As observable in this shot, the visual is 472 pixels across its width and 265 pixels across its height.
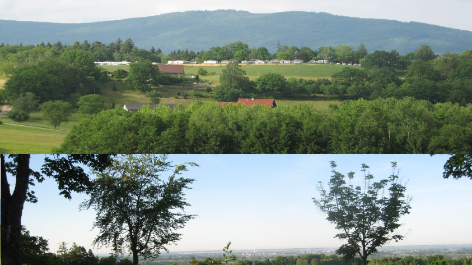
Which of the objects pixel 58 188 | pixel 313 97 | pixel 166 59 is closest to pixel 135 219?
pixel 58 188

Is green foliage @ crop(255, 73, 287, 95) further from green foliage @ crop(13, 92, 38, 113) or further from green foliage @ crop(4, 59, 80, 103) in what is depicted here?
green foliage @ crop(13, 92, 38, 113)

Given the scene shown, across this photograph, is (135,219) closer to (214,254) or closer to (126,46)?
(214,254)

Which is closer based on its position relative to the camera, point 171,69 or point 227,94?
point 227,94

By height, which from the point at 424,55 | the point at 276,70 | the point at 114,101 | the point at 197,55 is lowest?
the point at 114,101

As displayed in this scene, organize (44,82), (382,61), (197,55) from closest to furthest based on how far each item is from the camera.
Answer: (44,82) → (382,61) → (197,55)

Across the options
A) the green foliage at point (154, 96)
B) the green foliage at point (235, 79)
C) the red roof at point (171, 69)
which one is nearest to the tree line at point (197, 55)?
the red roof at point (171, 69)

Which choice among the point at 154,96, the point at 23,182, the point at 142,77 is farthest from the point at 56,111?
the point at 23,182

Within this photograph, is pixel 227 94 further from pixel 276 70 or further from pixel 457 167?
pixel 457 167
